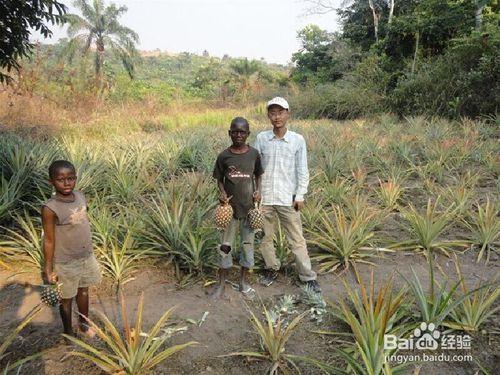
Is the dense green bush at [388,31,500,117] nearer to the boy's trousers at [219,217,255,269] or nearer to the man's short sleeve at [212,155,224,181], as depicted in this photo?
the boy's trousers at [219,217,255,269]

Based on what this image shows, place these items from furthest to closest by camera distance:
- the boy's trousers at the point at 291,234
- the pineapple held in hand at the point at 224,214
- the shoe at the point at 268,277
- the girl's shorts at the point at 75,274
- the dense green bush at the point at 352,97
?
the dense green bush at the point at 352,97, the shoe at the point at 268,277, the boy's trousers at the point at 291,234, the pineapple held in hand at the point at 224,214, the girl's shorts at the point at 75,274

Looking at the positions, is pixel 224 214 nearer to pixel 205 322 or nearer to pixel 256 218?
pixel 256 218

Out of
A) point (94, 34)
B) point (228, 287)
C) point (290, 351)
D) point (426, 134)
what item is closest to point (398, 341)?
point (290, 351)

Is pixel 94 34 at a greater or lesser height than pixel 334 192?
greater

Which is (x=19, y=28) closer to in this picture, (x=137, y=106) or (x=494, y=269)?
(x=494, y=269)

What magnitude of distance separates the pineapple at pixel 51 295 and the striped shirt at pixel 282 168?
1689 mm

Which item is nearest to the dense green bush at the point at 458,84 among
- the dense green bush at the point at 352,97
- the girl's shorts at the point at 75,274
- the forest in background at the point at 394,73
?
the forest in background at the point at 394,73

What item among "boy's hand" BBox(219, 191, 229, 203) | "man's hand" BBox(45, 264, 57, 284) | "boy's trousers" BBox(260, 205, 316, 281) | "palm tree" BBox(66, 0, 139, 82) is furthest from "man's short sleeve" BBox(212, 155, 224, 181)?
"palm tree" BBox(66, 0, 139, 82)

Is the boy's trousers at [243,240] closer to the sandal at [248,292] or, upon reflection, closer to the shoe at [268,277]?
the sandal at [248,292]

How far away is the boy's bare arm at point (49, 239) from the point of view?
232 cm

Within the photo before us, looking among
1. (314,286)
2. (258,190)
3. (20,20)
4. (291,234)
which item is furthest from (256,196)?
(20,20)

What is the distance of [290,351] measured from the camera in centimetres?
252

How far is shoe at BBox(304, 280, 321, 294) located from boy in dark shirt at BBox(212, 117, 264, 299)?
1.67ft

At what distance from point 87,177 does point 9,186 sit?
913 millimetres
